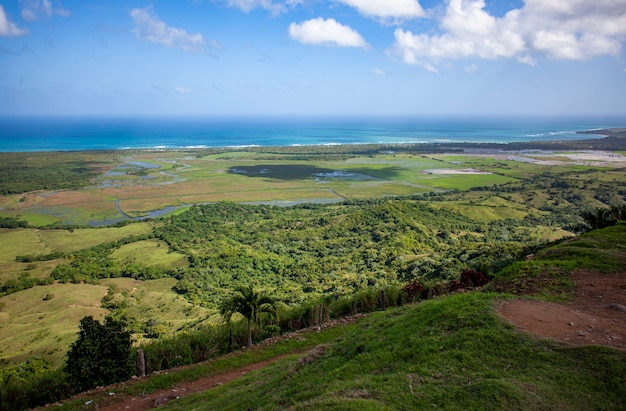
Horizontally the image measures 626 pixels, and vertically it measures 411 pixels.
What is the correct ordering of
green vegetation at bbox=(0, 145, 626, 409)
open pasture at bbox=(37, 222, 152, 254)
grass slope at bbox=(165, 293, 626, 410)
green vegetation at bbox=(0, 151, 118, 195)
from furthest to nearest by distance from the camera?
green vegetation at bbox=(0, 151, 118, 195) → open pasture at bbox=(37, 222, 152, 254) → green vegetation at bbox=(0, 145, 626, 409) → grass slope at bbox=(165, 293, 626, 410)

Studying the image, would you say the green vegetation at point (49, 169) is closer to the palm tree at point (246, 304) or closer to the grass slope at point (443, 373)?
the palm tree at point (246, 304)

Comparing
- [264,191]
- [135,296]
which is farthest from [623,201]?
[135,296]

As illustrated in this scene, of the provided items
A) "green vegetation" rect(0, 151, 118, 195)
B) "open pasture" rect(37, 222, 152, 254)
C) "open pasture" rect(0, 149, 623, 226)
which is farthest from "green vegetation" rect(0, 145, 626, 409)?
"green vegetation" rect(0, 151, 118, 195)

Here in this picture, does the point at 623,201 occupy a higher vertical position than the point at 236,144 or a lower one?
lower

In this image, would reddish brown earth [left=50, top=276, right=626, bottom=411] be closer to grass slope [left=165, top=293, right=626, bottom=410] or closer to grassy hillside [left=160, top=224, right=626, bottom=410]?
grassy hillside [left=160, top=224, right=626, bottom=410]

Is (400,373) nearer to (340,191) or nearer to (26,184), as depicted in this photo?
(340,191)
